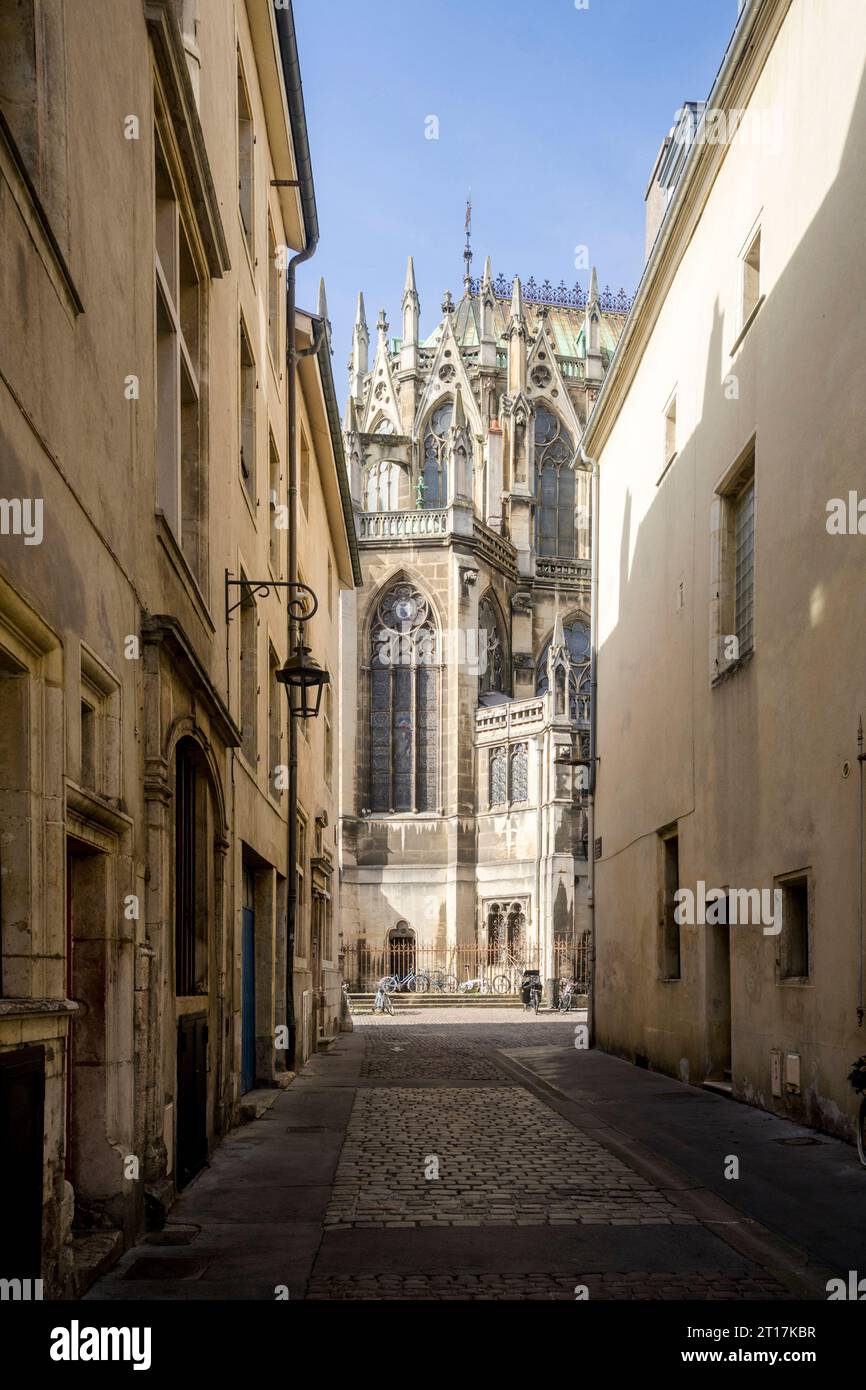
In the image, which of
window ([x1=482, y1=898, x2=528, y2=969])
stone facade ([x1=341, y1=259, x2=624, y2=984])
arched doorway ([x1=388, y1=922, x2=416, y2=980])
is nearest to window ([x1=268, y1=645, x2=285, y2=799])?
stone facade ([x1=341, y1=259, x2=624, y2=984])

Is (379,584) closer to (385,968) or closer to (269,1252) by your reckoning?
(385,968)

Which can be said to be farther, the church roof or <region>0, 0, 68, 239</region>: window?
the church roof

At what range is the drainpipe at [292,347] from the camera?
16.4 m

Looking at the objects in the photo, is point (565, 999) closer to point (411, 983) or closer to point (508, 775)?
Result: point (411, 983)

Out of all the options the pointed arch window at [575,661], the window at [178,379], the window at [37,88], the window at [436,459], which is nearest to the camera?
the window at [37,88]

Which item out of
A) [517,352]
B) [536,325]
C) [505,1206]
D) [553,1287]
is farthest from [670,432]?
[536,325]

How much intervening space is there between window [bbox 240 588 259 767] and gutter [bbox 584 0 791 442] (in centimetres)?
701

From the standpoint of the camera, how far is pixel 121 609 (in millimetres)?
7438

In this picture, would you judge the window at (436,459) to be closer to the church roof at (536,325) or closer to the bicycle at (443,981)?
the church roof at (536,325)

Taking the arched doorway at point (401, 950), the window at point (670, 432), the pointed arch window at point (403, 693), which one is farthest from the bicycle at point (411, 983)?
the window at point (670, 432)

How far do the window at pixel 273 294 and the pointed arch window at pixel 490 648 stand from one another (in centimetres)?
3657

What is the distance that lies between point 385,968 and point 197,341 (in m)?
42.0

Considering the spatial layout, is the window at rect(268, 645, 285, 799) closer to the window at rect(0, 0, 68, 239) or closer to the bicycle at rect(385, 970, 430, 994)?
the window at rect(0, 0, 68, 239)

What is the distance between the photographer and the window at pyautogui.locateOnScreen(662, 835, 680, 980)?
60.7 feet
